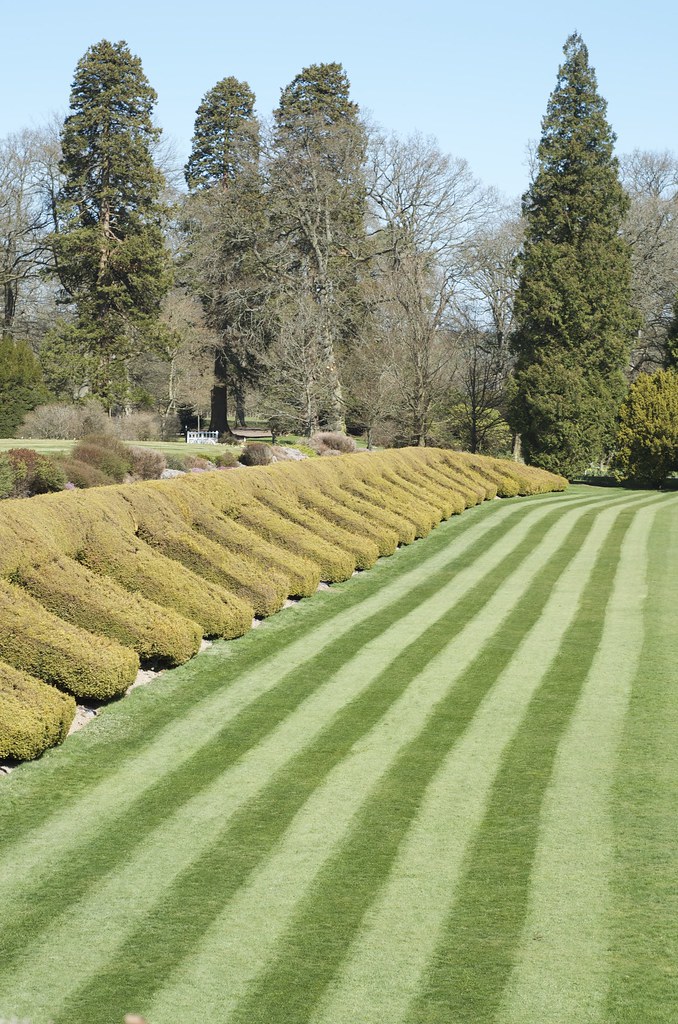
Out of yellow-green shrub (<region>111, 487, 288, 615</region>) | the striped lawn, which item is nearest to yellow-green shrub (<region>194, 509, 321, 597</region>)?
yellow-green shrub (<region>111, 487, 288, 615</region>)

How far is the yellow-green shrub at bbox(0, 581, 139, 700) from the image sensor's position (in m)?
11.2

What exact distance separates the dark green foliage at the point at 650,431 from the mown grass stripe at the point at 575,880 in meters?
27.4

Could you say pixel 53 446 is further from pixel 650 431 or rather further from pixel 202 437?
pixel 202 437

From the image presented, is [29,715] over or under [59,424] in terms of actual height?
under

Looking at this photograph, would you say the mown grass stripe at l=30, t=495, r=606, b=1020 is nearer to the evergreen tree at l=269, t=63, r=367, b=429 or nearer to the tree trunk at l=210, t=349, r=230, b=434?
the evergreen tree at l=269, t=63, r=367, b=429

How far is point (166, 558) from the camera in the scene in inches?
599

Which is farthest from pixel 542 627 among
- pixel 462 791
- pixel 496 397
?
pixel 496 397

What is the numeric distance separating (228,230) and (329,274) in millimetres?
5725

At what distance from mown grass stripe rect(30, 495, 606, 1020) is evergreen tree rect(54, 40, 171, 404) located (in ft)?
126

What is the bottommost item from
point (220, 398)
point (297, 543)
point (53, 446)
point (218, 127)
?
point (297, 543)

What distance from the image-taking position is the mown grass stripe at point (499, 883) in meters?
6.39

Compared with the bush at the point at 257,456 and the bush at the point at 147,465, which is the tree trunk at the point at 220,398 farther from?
the bush at the point at 147,465

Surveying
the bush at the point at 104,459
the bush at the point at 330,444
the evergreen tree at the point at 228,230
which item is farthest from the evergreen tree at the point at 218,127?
the bush at the point at 104,459

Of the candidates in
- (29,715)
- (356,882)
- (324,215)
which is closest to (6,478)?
(29,715)
